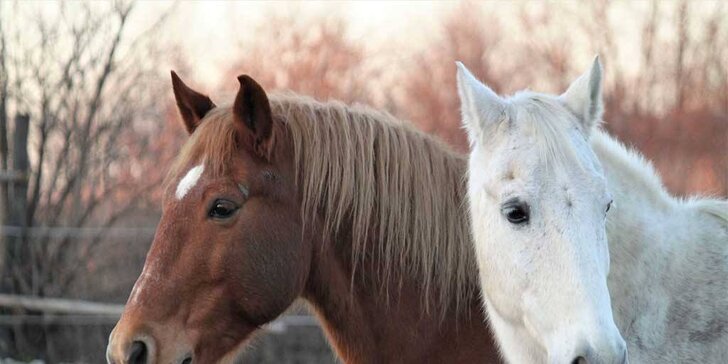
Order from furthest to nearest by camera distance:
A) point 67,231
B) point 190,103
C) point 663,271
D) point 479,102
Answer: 1. point 67,231
2. point 190,103
3. point 663,271
4. point 479,102

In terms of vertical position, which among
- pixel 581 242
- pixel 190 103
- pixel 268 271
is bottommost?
pixel 268 271

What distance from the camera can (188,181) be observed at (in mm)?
3564

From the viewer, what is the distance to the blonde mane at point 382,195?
3.67m

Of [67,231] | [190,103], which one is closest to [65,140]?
[67,231]

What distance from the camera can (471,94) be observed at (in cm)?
333

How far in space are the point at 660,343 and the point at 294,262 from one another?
1.33 m

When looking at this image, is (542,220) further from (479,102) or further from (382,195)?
(382,195)

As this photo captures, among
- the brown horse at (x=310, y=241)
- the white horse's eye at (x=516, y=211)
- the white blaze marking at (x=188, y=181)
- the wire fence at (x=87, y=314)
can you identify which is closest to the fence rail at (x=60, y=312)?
the wire fence at (x=87, y=314)

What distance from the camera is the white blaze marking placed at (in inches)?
139

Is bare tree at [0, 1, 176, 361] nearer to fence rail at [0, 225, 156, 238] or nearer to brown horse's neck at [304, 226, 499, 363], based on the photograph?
fence rail at [0, 225, 156, 238]

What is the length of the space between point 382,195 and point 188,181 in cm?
74

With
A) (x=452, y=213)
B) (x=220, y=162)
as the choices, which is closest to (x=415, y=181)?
(x=452, y=213)

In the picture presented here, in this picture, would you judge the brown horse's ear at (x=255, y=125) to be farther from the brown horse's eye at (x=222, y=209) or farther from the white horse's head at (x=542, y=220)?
the white horse's head at (x=542, y=220)

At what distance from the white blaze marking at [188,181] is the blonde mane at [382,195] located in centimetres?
5
